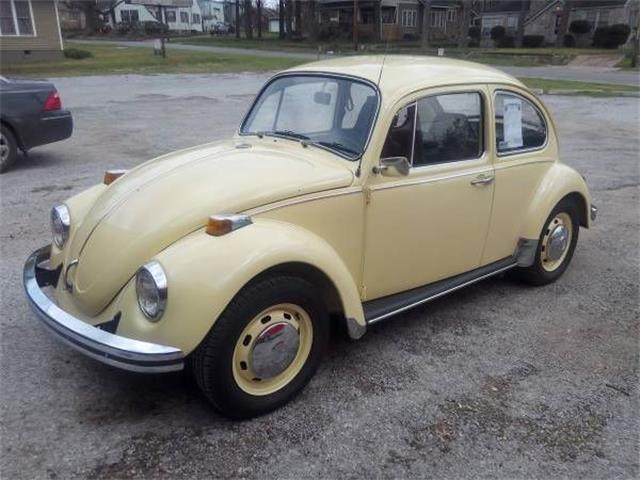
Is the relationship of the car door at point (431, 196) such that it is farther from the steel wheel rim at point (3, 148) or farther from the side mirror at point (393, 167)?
the steel wheel rim at point (3, 148)

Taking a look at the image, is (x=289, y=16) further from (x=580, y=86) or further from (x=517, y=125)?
(x=517, y=125)

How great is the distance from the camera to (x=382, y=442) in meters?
2.81

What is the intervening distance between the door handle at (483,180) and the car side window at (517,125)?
0.89 ft

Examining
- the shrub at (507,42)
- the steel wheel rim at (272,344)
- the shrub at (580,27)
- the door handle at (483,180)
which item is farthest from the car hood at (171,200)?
the shrub at (580,27)

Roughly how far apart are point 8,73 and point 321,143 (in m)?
24.5

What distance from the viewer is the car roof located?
139 inches

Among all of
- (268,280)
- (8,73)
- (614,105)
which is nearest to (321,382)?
(268,280)

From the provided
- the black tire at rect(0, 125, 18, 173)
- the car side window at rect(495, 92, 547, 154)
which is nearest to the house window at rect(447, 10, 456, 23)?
the black tire at rect(0, 125, 18, 173)

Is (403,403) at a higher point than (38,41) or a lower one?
lower

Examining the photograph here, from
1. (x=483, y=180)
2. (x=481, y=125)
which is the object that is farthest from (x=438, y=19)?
(x=483, y=180)

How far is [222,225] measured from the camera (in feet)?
9.22

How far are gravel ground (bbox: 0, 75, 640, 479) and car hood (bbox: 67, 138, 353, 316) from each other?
2.01 feet

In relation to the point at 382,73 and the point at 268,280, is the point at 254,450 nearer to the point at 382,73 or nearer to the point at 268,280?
the point at 268,280

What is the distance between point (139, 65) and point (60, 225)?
26.2 meters
